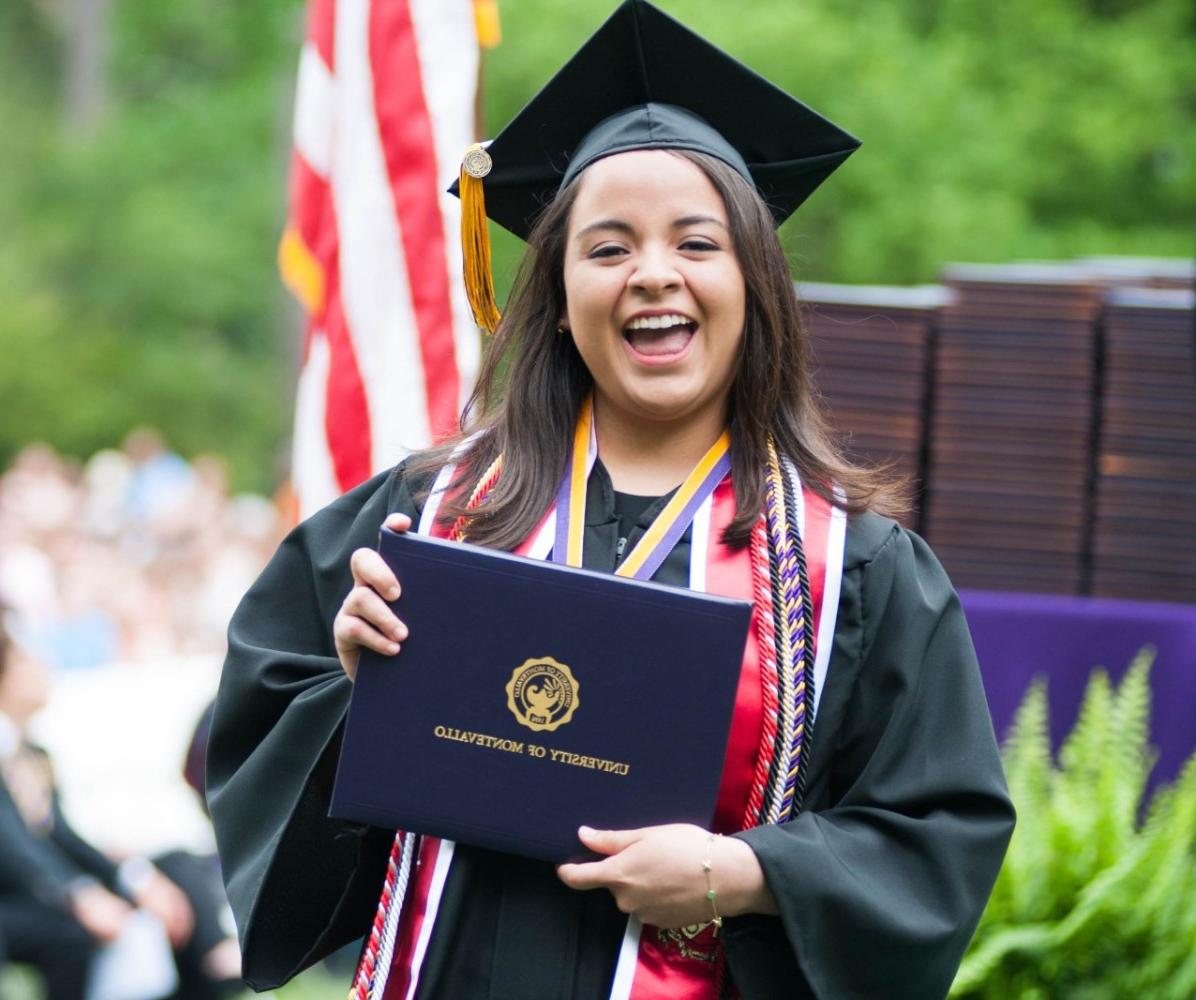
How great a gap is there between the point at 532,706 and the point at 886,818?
19.4 inches

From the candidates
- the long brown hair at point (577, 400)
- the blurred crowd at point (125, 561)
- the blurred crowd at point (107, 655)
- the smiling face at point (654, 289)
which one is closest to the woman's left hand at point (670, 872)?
the long brown hair at point (577, 400)

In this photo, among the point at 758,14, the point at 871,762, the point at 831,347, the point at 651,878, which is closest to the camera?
the point at 651,878

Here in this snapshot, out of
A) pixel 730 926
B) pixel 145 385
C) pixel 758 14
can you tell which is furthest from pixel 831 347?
pixel 145 385

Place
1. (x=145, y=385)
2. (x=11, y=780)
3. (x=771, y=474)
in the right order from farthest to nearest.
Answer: (x=145, y=385) < (x=11, y=780) < (x=771, y=474)

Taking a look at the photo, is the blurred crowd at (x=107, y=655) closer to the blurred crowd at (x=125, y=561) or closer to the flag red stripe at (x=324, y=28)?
the blurred crowd at (x=125, y=561)

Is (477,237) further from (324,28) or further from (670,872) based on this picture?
(324,28)

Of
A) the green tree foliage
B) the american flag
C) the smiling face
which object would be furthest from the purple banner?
the green tree foliage

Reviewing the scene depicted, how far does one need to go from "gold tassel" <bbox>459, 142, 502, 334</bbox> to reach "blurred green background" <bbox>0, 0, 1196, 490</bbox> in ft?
26.1

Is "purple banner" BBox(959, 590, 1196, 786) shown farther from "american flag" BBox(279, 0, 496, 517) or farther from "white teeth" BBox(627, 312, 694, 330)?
"white teeth" BBox(627, 312, 694, 330)

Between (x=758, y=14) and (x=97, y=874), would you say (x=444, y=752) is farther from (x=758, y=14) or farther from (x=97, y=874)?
Answer: (x=758, y=14)

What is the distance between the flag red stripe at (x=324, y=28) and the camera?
475 centimetres

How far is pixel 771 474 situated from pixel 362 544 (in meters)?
0.60

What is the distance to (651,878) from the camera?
7.74 feet

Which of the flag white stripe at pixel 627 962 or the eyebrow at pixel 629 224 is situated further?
the eyebrow at pixel 629 224
